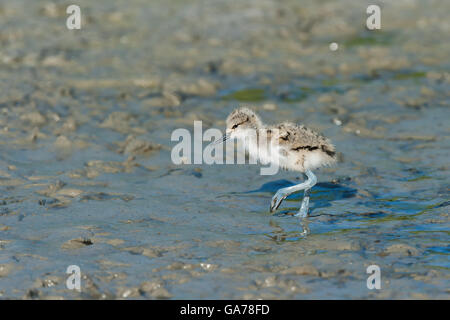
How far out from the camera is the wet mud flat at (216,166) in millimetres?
5398

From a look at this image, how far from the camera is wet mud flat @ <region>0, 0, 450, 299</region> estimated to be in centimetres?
540

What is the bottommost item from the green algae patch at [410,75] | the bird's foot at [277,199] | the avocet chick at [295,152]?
the bird's foot at [277,199]

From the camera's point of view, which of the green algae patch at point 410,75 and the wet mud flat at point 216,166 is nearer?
the wet mud flat at point 216,166

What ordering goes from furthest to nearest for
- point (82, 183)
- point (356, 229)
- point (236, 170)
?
point (236, 170) → point (82, 183) → point (356, 229)

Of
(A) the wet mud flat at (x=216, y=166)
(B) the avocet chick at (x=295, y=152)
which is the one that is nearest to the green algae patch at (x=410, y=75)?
(A) the wet mud flat at (x=216, y=166)

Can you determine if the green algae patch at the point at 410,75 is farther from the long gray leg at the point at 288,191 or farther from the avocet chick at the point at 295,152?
the long gray leg at the point at 288,191

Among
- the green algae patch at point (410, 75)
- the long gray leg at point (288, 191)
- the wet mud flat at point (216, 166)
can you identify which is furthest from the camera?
the green algae patch at point (410, 75)

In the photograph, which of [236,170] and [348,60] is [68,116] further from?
[348,60]

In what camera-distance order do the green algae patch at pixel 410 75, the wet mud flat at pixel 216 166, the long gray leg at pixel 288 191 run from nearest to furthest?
the wet mud flat at pixel 216 166 → the long gray leg at pixel 288 191 → the green algae patch at pixel 410 75

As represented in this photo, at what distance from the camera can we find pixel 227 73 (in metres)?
10.7

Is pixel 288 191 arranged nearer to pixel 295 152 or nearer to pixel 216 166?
pixel 295 152

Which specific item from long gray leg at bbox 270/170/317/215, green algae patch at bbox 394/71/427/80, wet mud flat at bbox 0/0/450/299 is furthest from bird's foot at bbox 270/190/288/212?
green algae patch at bbox 394/71/427/80

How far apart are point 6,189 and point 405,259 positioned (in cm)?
371

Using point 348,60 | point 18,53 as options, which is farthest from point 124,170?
point 348,60
